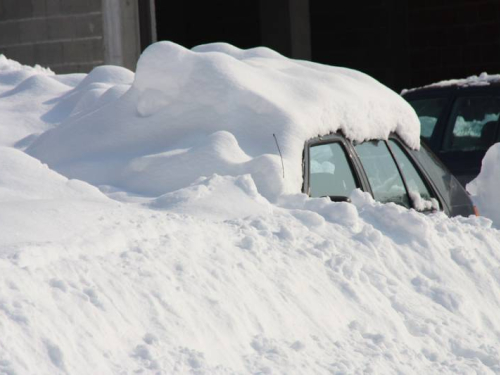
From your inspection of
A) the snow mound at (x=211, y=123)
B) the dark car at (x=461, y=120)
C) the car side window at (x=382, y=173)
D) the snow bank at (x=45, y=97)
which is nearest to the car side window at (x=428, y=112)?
the dark car at (x=461, y=120)

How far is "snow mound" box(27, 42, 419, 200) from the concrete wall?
603 cm

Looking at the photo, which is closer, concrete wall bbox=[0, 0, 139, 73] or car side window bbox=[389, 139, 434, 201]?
car side window bbox=[389, 139, 434, 201]

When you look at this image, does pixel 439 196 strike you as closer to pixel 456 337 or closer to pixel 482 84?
pixel 456 337

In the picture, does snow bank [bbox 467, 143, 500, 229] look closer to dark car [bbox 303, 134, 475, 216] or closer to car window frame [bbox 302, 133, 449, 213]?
dark car [bbox 303, 134, 475, 216]

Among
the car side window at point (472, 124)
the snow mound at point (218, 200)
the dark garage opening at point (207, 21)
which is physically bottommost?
the car side window at point (472, 124)

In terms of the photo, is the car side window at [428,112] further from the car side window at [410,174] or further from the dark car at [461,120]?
the car side window at [410,174]

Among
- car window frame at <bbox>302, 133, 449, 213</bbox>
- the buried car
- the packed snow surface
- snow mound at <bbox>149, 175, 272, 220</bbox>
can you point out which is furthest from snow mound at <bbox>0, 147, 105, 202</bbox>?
car window frame at <bbox>302, 133, 449, 213</bbox>

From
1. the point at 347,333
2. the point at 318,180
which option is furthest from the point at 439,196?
the point at 347,333

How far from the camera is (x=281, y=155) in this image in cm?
534

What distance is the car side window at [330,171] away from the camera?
5621 mm

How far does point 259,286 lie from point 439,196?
266cm

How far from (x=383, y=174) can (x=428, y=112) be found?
469cm

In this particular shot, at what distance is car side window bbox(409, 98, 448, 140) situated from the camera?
34.5 ft

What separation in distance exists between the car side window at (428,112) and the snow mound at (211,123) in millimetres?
4013
